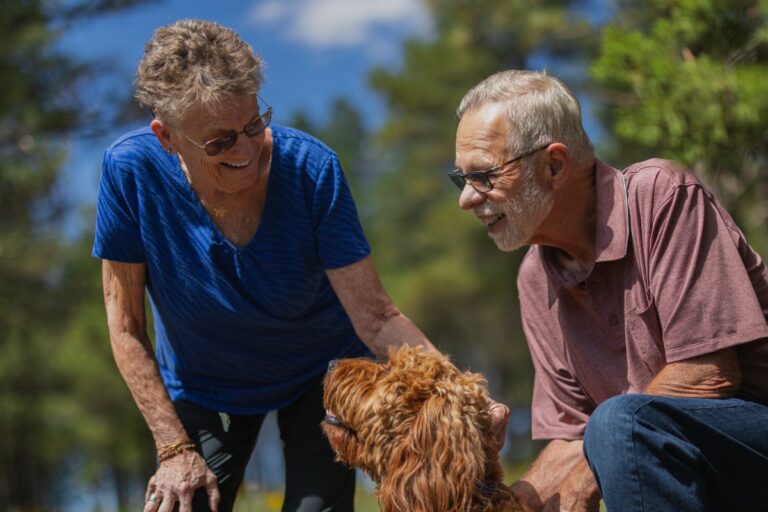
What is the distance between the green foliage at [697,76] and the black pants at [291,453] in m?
2.64

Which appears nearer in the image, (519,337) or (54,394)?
(54,394)

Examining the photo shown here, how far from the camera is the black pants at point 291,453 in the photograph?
383 centimetres

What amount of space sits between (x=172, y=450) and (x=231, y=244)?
871 mm

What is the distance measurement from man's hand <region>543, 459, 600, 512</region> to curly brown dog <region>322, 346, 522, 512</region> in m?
0.29

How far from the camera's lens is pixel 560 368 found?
12.8 ft

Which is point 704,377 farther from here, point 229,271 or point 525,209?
point 229,271

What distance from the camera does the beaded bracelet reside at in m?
3.72

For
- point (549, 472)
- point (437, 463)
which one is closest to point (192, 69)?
point (437, 463)

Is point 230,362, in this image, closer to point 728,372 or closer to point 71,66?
point 728,372

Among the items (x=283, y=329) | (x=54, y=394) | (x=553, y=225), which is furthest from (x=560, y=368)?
(x=54, y=394)

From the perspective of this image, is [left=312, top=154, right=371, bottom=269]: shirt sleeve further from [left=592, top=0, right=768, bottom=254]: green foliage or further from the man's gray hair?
[left=592, top=0, right=768, bottom=254]: green foliage

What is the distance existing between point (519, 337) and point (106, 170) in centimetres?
2362

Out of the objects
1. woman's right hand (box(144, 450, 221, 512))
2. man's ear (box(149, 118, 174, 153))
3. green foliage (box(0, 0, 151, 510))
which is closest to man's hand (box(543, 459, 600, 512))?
woman's right hand (box(144, 450, 221, 512))

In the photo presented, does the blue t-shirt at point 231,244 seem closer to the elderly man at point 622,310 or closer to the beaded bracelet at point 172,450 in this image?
the beaded bracelet at point 172,450
